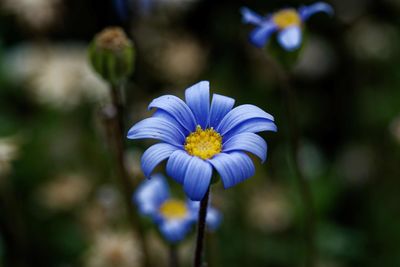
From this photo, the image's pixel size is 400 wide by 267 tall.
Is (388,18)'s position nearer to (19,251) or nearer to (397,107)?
(397,107)

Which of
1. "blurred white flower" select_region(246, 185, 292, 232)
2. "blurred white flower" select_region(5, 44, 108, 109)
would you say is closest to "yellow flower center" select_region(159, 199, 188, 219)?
"blurred white flower" select_region(246, 185, 292, 232)

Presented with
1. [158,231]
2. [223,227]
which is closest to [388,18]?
[223,227]

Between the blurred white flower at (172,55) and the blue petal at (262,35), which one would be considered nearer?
the blue petal at (262,35)

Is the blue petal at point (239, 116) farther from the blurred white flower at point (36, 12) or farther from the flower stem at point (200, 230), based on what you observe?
the blurred white flower at point (36, 12)

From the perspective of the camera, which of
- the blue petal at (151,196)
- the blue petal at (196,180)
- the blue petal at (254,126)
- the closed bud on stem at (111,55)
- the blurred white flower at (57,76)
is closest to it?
the blue petal at (196,180)

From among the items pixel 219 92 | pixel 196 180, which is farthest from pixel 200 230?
pixel 219 92

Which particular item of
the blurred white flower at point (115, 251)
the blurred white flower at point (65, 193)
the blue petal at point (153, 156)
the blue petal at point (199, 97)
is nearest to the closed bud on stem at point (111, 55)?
the blue petal at point (199, 97)
